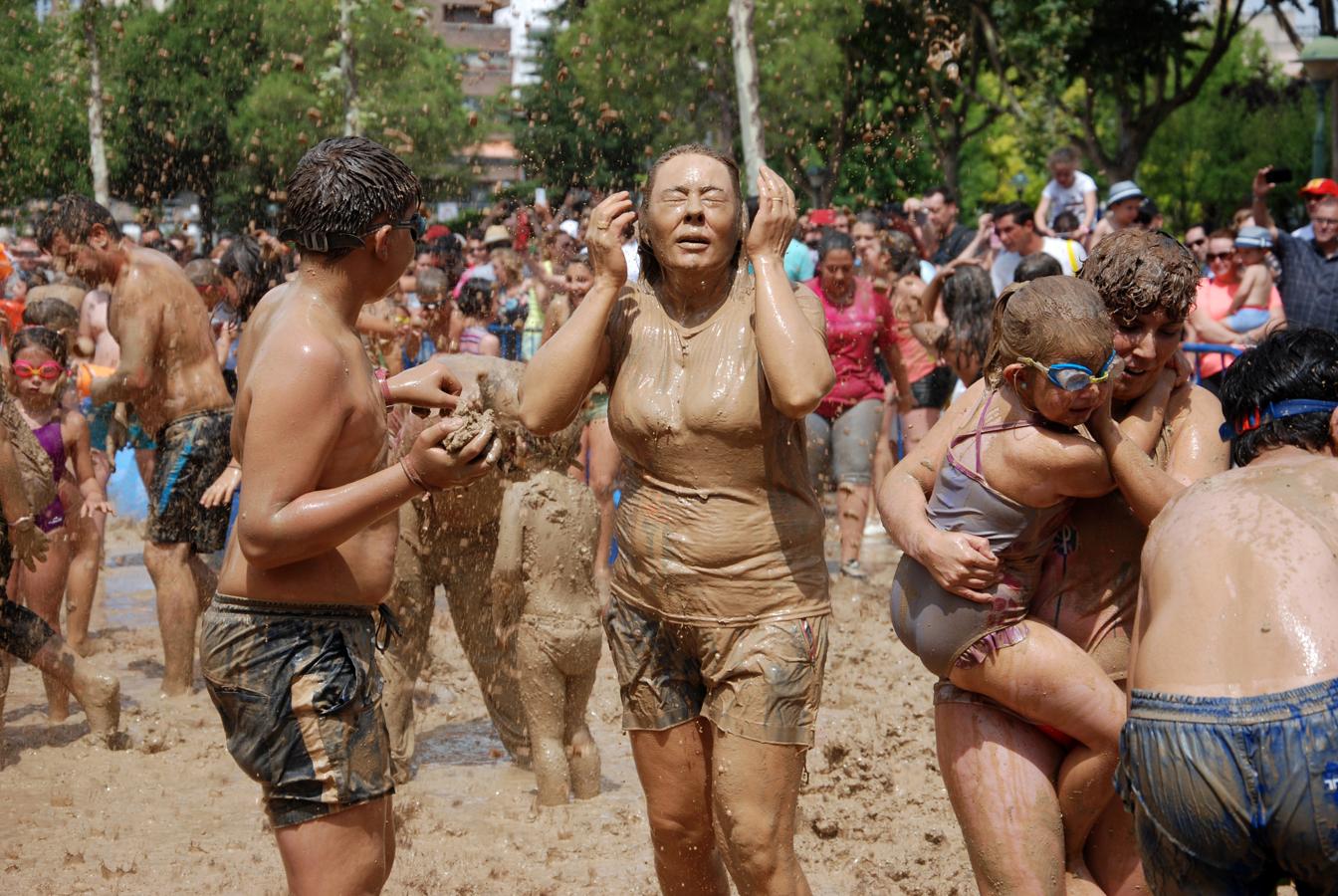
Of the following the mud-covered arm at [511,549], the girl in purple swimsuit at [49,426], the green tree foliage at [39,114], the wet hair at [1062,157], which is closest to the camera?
the mud-covered arm at [511,549]

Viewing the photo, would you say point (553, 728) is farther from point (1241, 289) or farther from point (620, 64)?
point (620, 64)

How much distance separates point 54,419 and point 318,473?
17.1 ft

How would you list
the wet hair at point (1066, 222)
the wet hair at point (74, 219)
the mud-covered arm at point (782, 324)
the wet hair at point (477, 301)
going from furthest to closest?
the wet hair at point (1066, 222), the wet hair at point (477, 301), the wet hair at point (74, 219), the mud-covered arm at point (782, 324)

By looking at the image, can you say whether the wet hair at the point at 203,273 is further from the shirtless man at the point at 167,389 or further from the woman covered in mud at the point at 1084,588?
the woman covered in mud at the point at 1084,588

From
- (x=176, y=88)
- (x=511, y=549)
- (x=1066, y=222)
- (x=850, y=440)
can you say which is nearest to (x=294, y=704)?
(x=511, y=549)

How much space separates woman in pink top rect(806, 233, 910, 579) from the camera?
9227 mm

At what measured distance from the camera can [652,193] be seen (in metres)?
3.96

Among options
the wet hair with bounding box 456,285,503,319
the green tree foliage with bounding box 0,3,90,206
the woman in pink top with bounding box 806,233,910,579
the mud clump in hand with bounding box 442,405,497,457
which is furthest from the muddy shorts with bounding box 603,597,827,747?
the green tree foliage with bounding box 0,3,90,206

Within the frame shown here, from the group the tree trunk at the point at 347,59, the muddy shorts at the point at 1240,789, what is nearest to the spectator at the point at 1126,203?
the muddy shorts at the point at 1240,789

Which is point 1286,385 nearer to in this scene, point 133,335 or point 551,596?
point 551,596

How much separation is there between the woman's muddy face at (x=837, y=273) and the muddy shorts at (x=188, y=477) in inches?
145

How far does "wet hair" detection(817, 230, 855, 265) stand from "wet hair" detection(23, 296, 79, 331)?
196 inches

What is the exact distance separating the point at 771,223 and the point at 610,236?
418mm

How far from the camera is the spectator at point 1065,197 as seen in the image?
11.2 metres
